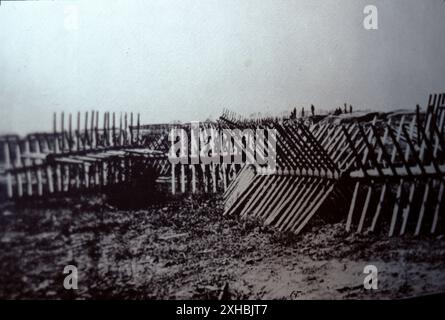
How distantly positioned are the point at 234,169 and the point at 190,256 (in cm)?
131

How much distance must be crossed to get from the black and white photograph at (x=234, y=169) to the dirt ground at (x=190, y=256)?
0.05 feet

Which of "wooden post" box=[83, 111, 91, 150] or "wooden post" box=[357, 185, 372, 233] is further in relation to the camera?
"wooden post" box=[357, 185, 372, 233]

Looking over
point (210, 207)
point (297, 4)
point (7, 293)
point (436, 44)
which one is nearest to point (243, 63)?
point (297, 4)

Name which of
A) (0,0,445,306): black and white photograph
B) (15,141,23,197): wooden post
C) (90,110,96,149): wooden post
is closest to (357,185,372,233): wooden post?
(0,0,445,306): black and white photograph

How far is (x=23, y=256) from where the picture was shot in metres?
4.11

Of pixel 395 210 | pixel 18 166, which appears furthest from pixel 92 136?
pixel 395 210

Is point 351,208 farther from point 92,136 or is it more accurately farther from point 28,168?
point 28,168

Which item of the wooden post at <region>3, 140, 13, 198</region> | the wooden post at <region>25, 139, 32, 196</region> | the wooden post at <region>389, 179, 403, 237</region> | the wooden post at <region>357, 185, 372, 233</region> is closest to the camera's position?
the wooden post at <region>3, 140, 13, 198</region>

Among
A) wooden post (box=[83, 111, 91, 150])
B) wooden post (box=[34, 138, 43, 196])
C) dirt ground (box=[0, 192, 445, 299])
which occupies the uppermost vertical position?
wooden post (box=[83, 111, 91, 150])

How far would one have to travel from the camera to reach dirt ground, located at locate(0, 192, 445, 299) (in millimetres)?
4176

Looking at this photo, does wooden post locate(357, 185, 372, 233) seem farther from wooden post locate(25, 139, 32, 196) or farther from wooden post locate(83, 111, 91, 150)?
wooden post locate(25, 139, 32, 196)

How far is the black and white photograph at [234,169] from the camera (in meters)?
4.29

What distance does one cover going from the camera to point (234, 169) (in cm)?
558

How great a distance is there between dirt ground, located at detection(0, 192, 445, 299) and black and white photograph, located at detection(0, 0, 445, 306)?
15mm
